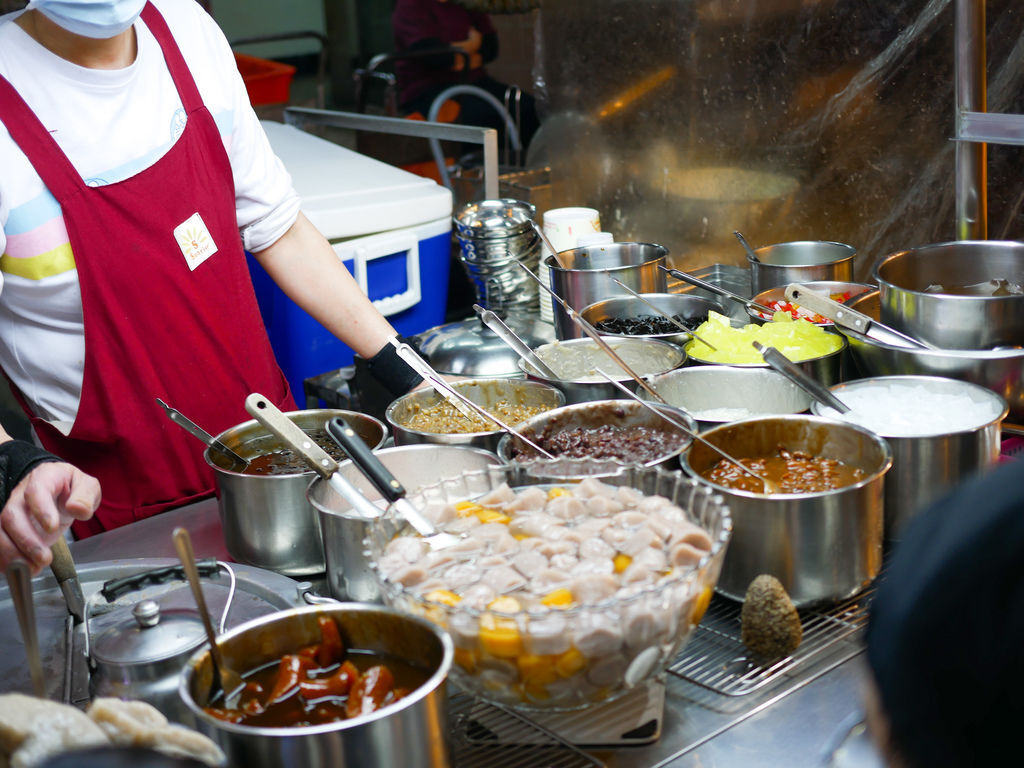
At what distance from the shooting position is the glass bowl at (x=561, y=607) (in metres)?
0.91

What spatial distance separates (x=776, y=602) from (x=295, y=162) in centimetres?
237

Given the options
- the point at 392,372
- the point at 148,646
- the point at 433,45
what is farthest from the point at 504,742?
the point at 433,45

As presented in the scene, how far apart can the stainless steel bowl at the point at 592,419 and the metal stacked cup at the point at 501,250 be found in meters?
0.91

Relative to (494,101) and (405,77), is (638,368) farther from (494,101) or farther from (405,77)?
(405,77)

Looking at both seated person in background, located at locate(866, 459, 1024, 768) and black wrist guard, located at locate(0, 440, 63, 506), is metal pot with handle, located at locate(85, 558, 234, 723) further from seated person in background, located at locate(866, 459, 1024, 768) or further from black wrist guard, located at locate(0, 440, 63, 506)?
seated person in background, located at locate(866, 459, 1024, 768)

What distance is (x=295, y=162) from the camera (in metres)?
3.04

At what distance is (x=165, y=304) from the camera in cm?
192

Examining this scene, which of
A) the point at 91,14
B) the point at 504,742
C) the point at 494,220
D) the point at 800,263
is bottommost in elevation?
the point at 504,742

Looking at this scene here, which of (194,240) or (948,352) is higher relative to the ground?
(194,240)

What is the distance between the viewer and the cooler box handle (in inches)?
108

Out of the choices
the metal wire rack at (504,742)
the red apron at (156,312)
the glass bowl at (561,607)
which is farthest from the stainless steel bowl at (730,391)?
the red apron at (156,312)

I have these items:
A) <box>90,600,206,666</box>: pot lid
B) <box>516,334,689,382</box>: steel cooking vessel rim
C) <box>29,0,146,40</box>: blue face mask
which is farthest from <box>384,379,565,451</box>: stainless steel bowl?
<box>29,0,146,40</box>: blue face mask

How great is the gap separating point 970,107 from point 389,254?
1569mm

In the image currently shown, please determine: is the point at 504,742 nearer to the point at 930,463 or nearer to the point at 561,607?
the point at 561,607
